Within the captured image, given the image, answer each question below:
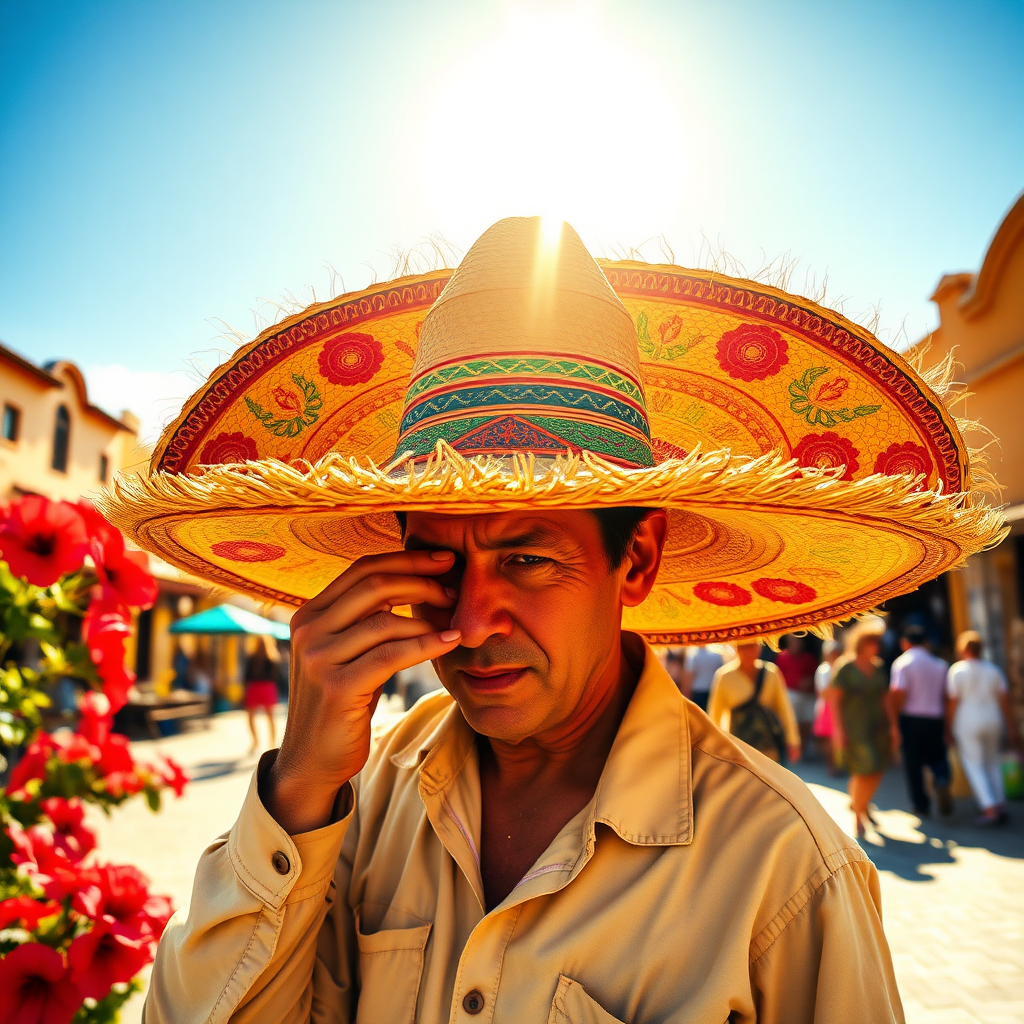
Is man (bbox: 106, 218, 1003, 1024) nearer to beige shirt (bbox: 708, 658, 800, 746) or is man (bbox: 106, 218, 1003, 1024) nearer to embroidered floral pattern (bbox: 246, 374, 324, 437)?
embroidered floral pattern (bbox: 246, 374, 324, 437)

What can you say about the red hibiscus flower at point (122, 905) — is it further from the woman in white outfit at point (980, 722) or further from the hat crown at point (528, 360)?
the woman in white outfit at point (980, 722)

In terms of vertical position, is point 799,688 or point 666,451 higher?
point 666,451

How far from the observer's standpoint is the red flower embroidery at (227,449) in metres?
2.06

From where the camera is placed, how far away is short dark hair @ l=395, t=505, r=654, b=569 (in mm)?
1627

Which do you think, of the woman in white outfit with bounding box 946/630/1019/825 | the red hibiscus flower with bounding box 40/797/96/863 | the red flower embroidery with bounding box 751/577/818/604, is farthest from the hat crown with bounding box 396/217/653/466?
the woman in white outfit with bounding box 946/630/1019/825

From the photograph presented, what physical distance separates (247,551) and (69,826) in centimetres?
141

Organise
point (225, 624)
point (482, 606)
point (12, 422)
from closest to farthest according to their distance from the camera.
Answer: point (482, 606) → point (225, 624) → point (12, 422)

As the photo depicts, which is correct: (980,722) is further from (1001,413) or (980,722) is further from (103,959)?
(103,959)

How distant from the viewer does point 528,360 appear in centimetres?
158

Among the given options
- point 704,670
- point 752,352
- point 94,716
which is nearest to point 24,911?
point 94,716

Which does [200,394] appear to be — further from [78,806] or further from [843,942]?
[843,942]

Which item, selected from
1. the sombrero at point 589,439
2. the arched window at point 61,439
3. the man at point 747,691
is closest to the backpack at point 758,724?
the man at point 747,691

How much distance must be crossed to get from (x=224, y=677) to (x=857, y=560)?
30911mm

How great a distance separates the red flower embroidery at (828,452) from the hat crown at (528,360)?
0.55m
